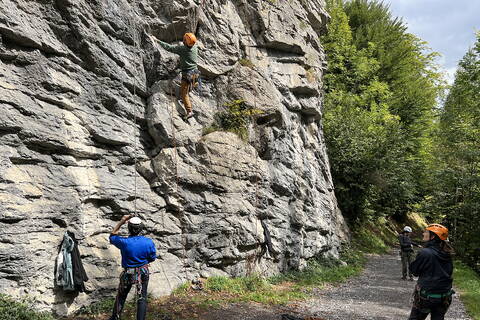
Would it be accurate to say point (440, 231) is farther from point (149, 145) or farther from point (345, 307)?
point (149, 145)

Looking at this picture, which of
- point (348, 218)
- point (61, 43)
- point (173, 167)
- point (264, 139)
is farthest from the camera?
point (348, 218)

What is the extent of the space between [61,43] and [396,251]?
2395 centimetres

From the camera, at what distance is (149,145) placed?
411 inches

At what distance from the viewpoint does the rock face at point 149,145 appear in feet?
24.0

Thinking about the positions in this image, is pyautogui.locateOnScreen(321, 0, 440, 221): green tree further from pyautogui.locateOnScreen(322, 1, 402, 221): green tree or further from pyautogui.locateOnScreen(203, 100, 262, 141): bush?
pyautogui.locateOnScreen(203, 100, 262, 141): bush

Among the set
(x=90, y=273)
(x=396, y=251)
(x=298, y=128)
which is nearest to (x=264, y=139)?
(x=298, y=128)

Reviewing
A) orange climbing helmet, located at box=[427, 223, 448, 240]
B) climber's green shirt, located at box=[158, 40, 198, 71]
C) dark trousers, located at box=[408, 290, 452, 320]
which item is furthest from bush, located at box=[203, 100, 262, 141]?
dark trousers, located at box=[408, 290, 452, 320]

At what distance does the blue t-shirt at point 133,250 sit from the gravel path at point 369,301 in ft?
15.8

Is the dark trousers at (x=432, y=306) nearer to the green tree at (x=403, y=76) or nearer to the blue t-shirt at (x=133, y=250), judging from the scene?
the blue t-shirt at (x=133, y=250)

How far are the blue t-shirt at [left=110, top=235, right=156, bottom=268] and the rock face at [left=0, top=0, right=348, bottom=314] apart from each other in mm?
1892

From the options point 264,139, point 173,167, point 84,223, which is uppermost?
point 264,139

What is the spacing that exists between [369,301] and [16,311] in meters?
9.29

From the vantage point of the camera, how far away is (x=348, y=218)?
2398 cm

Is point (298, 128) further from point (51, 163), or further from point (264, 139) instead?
point (51, 163)
